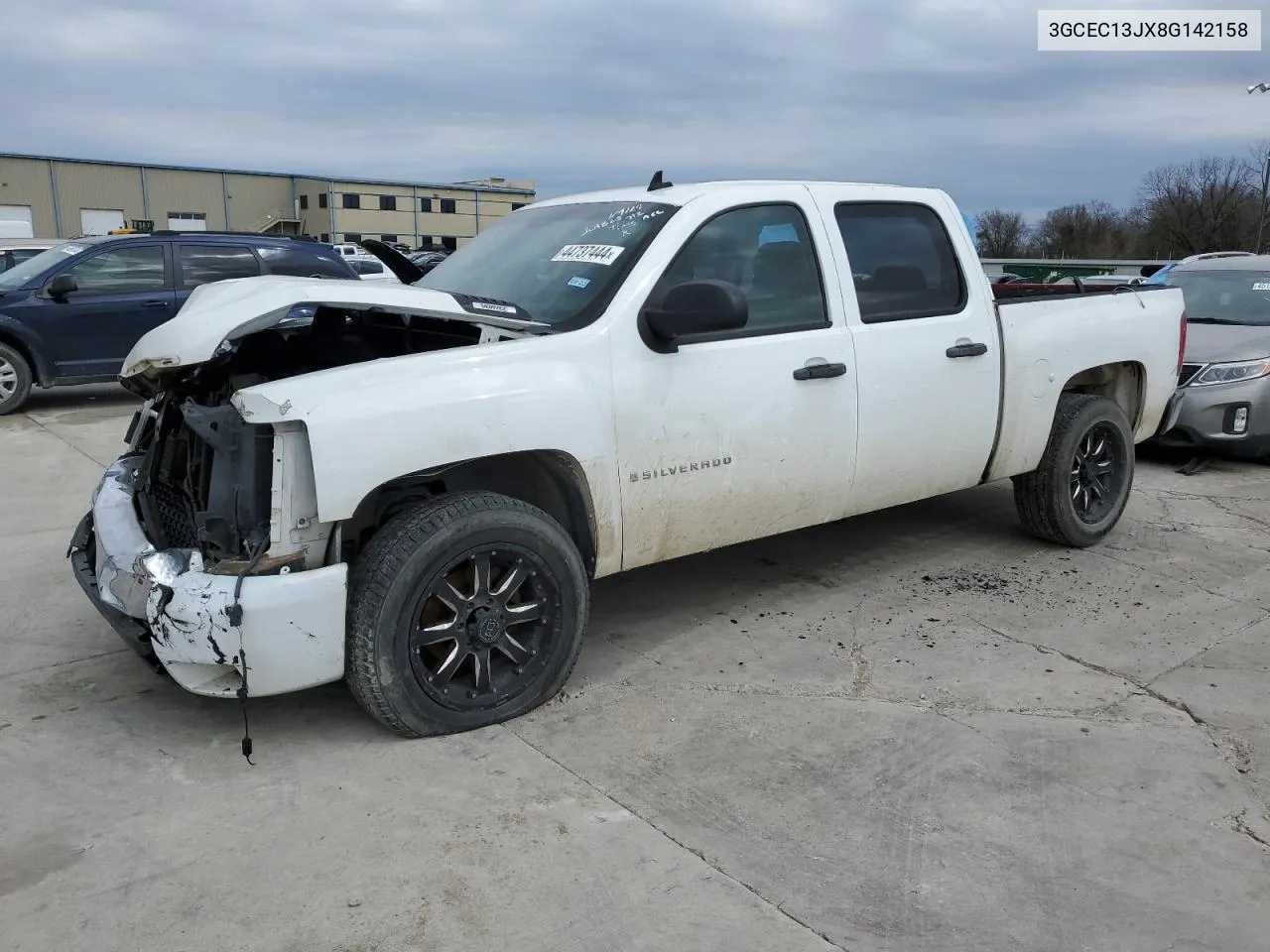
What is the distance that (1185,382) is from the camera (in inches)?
320

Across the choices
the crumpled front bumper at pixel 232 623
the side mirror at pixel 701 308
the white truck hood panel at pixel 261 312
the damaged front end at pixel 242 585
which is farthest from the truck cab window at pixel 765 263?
the crumpled front bumper at pixel 232 623

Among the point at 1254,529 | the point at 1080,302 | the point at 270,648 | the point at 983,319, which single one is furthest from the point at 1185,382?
the point at 270,648

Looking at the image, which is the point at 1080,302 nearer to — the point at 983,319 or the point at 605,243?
the point at 983,319

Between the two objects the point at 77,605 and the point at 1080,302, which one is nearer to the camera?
the point at 77,605

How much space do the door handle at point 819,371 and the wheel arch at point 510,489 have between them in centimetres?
108

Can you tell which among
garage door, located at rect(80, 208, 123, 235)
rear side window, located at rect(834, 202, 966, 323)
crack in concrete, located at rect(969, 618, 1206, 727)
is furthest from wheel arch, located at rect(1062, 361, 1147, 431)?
garage door, located at rect(80, 208, 123, 235)

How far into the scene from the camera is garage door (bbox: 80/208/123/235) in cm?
6294

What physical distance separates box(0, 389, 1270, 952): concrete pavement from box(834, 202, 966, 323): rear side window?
1.40 meters

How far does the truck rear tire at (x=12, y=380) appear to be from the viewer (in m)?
9.88

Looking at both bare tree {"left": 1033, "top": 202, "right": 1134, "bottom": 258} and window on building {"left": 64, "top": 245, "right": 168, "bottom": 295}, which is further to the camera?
bare tree {"left": 1033, "top": 202, "right": 1134, "bottom": 258}

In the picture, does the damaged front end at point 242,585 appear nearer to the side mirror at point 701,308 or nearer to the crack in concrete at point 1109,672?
the side mirror at point 701,308

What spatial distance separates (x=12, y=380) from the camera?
993 centimetres

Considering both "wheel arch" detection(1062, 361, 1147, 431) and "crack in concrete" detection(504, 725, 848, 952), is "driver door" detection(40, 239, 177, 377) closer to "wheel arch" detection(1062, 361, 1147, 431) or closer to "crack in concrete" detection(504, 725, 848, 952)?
"crack in concrete" detection(504, 725, 848, 952)

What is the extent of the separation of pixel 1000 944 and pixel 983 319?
3207 millimetres
